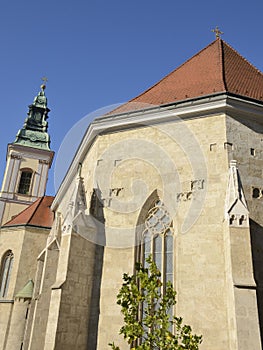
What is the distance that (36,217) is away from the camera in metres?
18.6

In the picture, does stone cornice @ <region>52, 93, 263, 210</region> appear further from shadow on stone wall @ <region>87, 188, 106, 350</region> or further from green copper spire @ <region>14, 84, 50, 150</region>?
green copper spire @ <region>14, 84, 50, 150</region>

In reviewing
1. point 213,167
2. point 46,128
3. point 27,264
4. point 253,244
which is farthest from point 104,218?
point 46,128

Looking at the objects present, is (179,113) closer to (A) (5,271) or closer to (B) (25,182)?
(A) (5,271)

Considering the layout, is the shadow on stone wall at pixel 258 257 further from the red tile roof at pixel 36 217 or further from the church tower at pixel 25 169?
the church tower at pixel 25 169

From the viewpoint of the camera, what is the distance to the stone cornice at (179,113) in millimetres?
9469

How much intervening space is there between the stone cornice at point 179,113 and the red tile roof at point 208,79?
0.40m

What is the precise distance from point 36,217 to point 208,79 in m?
11.9

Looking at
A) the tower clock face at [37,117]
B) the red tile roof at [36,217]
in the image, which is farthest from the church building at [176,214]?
the tower clock face at [37,117]

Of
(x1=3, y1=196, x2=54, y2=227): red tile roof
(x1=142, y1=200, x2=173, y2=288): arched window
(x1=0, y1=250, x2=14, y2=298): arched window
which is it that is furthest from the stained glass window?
(x1=142, y1=200, x2=173, y2=288): arched window

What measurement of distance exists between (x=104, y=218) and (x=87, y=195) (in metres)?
1.18

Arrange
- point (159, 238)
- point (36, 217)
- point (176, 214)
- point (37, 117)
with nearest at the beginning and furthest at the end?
point (176, 214) < point (159, 238) < point (36, 217) < point (37, 117)

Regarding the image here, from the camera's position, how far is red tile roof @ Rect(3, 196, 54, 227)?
17894 millimetres

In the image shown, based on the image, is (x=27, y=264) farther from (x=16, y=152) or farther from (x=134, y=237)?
(x=16, y=152)

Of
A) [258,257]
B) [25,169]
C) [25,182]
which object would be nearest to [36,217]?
[25,182]
